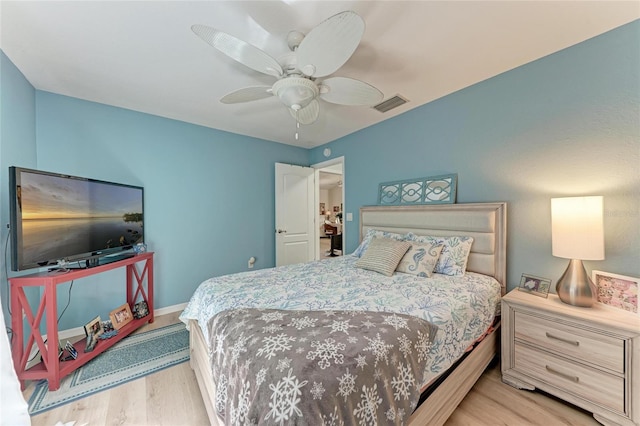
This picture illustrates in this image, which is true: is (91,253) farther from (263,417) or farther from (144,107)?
(263,417)

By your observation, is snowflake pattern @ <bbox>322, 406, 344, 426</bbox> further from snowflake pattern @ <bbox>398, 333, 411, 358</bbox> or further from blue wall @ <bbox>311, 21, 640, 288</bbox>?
blue wall @ <bbox>311, 21, 640, 288</bbox>

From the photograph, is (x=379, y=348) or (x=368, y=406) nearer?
(x=368, y=406)

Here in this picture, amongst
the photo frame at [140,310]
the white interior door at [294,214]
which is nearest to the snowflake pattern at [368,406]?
the photo frame at [140,310]

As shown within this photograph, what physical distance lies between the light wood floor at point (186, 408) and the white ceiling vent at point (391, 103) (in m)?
2.60

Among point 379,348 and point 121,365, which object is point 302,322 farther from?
point 121,365

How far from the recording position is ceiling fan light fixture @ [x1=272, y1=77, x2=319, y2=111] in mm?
1591

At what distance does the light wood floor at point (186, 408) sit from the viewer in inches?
56.7

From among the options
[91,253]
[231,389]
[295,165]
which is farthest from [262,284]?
[295,165]

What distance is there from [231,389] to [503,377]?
193 cm

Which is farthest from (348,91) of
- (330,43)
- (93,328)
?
(93,328)

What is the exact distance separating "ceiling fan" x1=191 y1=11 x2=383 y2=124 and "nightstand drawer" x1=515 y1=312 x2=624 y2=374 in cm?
192

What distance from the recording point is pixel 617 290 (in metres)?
1.54

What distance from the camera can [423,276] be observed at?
204 cm

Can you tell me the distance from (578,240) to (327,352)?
1740mm
